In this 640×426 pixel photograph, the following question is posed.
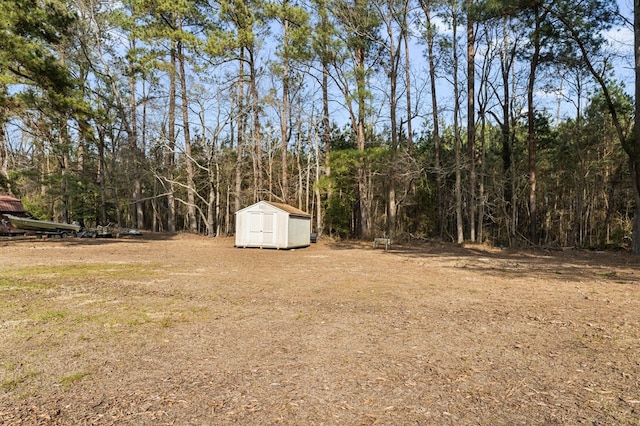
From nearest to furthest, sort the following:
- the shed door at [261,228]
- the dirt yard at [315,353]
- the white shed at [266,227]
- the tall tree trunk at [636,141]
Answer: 1. the dirt yard at [315,353]
2. the tall tree trunk at [636,141]
3. the white shed at [266,227]
4. the shed door at [261,228]

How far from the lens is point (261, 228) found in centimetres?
1894

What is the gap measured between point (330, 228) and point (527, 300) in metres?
21.6

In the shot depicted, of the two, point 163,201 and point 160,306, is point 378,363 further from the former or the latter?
point 163,201

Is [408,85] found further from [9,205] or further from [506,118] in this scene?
[9,205]

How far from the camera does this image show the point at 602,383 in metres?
3.30

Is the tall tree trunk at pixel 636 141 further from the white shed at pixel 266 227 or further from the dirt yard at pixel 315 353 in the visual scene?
the white shed at pixel 266 227

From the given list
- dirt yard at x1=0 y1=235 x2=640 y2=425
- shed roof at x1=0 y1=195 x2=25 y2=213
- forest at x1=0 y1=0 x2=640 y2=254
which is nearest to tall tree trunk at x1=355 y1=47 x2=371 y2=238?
forest at x1=0 y1=0 x2=640 y2=254

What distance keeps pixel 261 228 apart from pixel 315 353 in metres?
15.1

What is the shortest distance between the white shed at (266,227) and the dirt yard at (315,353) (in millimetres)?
10355

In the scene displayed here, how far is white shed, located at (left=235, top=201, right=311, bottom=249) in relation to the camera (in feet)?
61.4

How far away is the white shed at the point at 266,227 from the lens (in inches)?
737

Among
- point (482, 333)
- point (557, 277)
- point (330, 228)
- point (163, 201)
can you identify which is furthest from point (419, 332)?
point (163, 201)

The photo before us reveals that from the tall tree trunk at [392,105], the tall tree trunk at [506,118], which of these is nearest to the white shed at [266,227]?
the tall tree trunk at [392,105]

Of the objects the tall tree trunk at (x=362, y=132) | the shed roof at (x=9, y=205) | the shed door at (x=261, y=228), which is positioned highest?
the tall tree trunk at (x=362, y=132)
